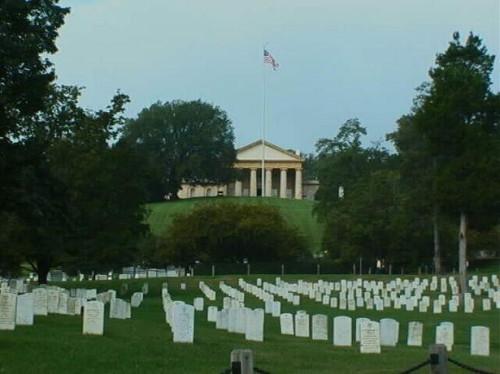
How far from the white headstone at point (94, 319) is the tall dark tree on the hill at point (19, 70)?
815cm

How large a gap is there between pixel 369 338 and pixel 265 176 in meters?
133

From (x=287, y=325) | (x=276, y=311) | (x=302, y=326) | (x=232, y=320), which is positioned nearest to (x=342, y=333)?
(x=302, y=326)

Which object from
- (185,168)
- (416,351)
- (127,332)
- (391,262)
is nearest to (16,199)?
(127,332)

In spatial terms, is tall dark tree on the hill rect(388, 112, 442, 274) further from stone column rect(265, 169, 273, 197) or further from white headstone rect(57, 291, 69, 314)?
stone column rect(265, 169, 273, 197)

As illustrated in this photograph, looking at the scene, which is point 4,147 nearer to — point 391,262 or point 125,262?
point 125,262

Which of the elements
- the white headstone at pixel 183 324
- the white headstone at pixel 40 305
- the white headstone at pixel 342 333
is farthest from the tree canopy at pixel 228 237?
the white headstone at pixel 183 324

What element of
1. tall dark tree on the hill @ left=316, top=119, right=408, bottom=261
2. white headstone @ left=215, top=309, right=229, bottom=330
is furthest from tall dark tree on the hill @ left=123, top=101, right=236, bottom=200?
white headstone @ left=215, top=309, right=229, bottom=330

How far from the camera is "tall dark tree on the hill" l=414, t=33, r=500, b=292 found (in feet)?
138

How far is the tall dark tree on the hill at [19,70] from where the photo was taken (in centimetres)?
2709

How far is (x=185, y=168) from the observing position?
13550 cm

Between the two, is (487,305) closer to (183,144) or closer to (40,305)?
(40,305)

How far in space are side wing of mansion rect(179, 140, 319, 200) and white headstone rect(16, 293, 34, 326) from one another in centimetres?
12785

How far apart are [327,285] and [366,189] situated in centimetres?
3102

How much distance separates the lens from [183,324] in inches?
781
